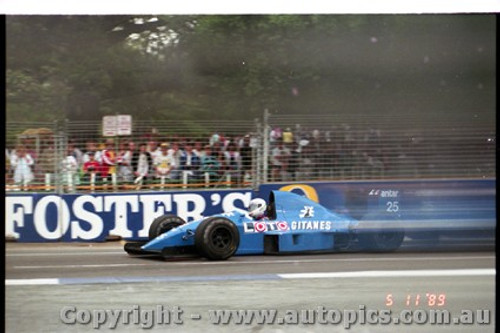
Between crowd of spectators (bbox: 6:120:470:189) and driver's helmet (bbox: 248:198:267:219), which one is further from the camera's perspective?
driver's helmet (bbox: 248:198:267:219)

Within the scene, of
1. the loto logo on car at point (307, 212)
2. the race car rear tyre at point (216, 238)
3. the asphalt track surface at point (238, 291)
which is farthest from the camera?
the loto logo on car at point (307, 212)

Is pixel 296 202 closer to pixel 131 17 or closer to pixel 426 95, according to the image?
pixel 426 95

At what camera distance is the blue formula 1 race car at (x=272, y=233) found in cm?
367

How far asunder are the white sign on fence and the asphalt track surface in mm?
448

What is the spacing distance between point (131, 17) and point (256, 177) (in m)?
0.79

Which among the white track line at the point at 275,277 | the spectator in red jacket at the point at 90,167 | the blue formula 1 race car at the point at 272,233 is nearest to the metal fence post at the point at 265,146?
the blue formula 1 race car at the point at 272,233

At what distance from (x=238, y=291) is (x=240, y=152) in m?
0.60

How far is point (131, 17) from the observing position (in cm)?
346

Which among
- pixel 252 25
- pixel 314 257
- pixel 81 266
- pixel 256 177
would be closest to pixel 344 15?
pixel 252 25

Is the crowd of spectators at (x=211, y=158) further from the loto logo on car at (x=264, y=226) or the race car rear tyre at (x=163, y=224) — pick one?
the loto logo on car at (x=264, y=226)

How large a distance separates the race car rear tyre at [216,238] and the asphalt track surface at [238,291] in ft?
0.46

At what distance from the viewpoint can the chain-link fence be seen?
3426 millimetres

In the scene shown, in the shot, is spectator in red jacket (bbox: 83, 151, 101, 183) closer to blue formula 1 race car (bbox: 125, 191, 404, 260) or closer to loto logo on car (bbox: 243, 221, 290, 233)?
blue formula 1 race car (bbox: 125, 191, 404, 260)

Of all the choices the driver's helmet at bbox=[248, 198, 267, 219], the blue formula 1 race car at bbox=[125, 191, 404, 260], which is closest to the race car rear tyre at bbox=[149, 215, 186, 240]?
the blue formula 1 race car at bbox=[125, 191, 404, 260]
